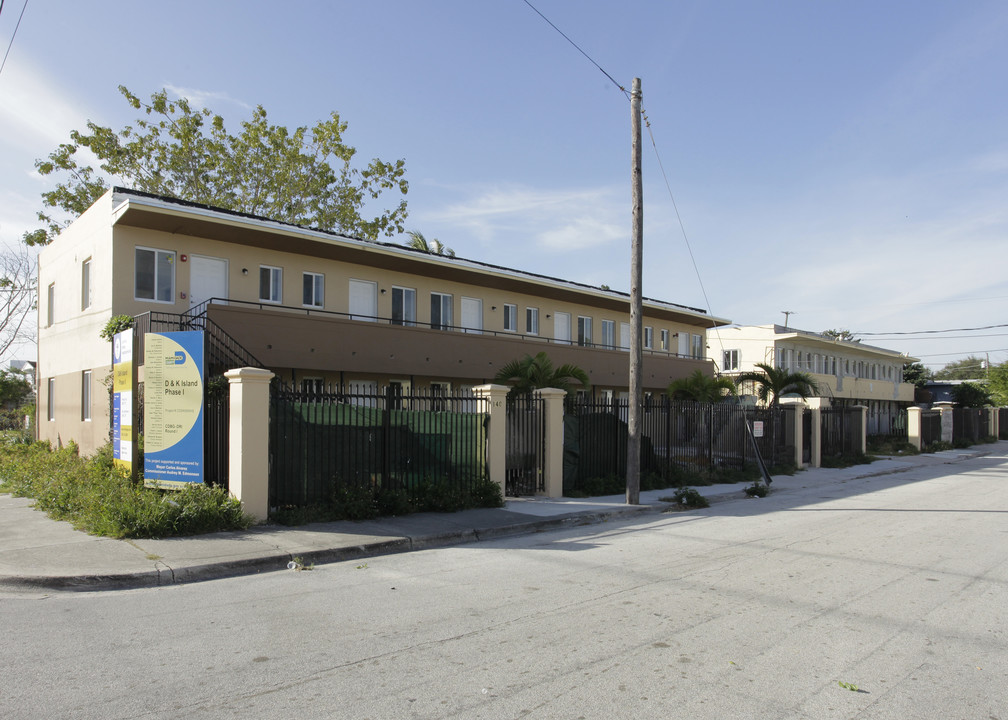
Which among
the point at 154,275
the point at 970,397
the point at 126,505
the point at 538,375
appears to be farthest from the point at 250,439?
the point at 970,397

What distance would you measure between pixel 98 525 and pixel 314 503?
122 inches

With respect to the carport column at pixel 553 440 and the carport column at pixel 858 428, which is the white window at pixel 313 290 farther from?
the carport column at pixel 858 428

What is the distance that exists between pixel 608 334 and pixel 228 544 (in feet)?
76.1

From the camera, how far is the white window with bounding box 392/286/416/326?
22.6 meters

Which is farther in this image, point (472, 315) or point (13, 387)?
point (13, 387)

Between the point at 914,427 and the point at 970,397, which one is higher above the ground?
the point at 970,397

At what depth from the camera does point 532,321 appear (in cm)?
2759

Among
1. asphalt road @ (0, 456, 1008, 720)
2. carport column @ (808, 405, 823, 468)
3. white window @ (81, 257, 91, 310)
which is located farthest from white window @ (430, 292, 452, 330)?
asphalt road @ (0, 456, 1008, 720)

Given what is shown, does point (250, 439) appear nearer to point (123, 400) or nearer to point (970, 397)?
point (123, 400)

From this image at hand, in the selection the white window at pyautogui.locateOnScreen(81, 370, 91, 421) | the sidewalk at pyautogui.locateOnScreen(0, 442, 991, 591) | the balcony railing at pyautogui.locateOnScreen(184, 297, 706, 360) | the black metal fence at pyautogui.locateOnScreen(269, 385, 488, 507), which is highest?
the balcony railing at pyautogui.locateOnScreen(184, 297, 706, 360)

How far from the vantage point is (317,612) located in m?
6.68

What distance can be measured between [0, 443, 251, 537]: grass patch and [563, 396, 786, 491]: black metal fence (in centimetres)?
782

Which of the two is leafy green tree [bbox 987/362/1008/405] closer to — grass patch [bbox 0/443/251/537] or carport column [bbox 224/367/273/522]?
carport column [bbox 224/367/273/522]

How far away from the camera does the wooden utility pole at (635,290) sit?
14664 mm
